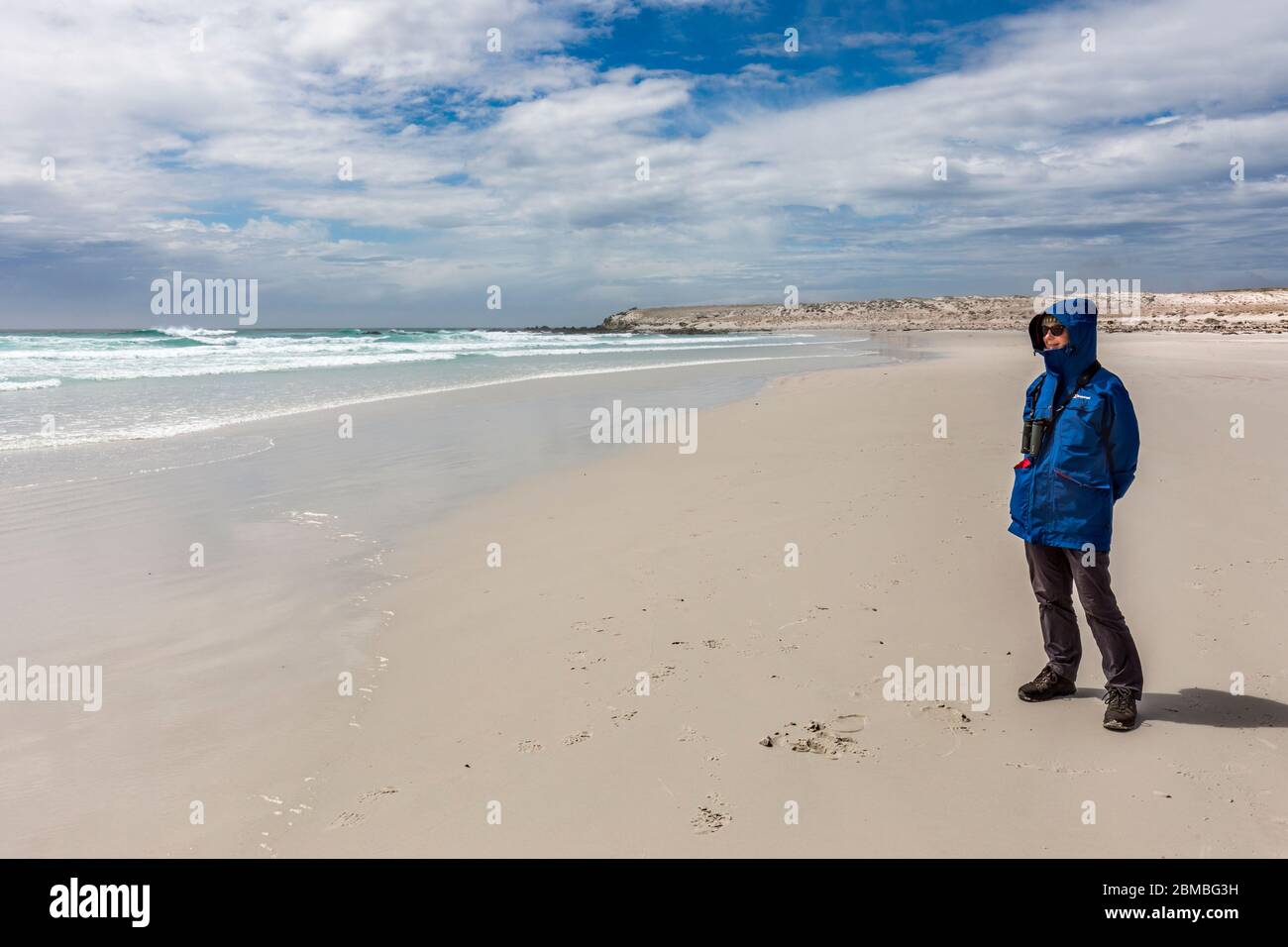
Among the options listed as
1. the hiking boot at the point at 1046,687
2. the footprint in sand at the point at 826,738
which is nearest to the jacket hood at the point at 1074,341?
the hiking boot at the point at 1046,687

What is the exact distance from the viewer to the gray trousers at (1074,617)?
3.77 meters

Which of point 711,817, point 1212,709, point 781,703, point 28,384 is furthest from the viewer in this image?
point 28,384

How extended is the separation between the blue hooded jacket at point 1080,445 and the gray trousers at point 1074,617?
0.14 meters

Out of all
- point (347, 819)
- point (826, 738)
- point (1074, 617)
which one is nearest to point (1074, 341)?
point (1074, 617)

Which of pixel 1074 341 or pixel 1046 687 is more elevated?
pixel 1074 341

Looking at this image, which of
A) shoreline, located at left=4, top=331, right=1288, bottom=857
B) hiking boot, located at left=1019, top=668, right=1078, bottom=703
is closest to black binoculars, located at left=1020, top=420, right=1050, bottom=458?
hiking boot, located at left=1019, top=668, right=1078, bottom=703

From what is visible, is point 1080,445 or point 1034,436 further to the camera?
point 1034,436

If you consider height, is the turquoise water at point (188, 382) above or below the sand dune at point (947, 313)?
below

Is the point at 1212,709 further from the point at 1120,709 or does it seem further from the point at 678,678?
the point at 678,678

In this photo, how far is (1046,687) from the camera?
4039mm

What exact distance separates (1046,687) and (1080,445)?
1304 millimetres

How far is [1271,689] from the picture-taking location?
13.1 ft

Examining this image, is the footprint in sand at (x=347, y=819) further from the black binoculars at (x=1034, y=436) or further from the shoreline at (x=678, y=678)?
the black binoculars at (x=1034, y=436)

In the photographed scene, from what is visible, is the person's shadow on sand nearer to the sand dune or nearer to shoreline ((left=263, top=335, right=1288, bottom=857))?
shoreline ((left=263, top=335, right=1288, bottom=857))
